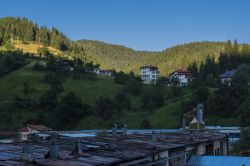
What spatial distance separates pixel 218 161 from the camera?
21.6 m

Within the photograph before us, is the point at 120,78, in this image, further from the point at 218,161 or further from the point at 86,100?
the point at 218,161

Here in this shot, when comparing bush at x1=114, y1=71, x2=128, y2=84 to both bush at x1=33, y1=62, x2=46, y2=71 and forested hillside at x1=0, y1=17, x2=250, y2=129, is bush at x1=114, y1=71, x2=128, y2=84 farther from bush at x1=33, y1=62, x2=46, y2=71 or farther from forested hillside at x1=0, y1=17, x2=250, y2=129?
bush at x1=33, y1=62, x2=46, y2=71

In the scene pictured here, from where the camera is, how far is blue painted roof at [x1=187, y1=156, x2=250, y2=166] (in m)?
21.1

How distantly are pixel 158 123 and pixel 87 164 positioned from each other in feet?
237

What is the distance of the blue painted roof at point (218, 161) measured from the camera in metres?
21.1

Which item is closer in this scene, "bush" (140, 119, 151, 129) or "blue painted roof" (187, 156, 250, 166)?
"blue painted roof" (187, 156, 250, 166)

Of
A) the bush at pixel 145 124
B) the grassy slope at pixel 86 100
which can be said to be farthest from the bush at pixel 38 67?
the bush at pixel 145 124

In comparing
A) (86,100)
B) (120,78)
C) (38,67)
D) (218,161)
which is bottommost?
(218,161)

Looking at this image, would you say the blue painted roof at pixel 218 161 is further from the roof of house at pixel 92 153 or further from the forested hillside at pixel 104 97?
the forested hillside at pixel 104 97

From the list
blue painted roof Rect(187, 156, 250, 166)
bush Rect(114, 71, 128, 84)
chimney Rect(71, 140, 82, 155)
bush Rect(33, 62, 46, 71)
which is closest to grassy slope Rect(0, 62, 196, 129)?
bush Rect(33, 62, 46, 71)

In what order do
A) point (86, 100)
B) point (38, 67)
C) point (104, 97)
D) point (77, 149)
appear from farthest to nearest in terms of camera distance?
point (38, 67) → point (86, 100) → point (104, 97) → point (77, 149)

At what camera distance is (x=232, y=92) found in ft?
285

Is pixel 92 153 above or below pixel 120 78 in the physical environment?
below

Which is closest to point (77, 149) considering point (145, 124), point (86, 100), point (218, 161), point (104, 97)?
point (218, 161)
